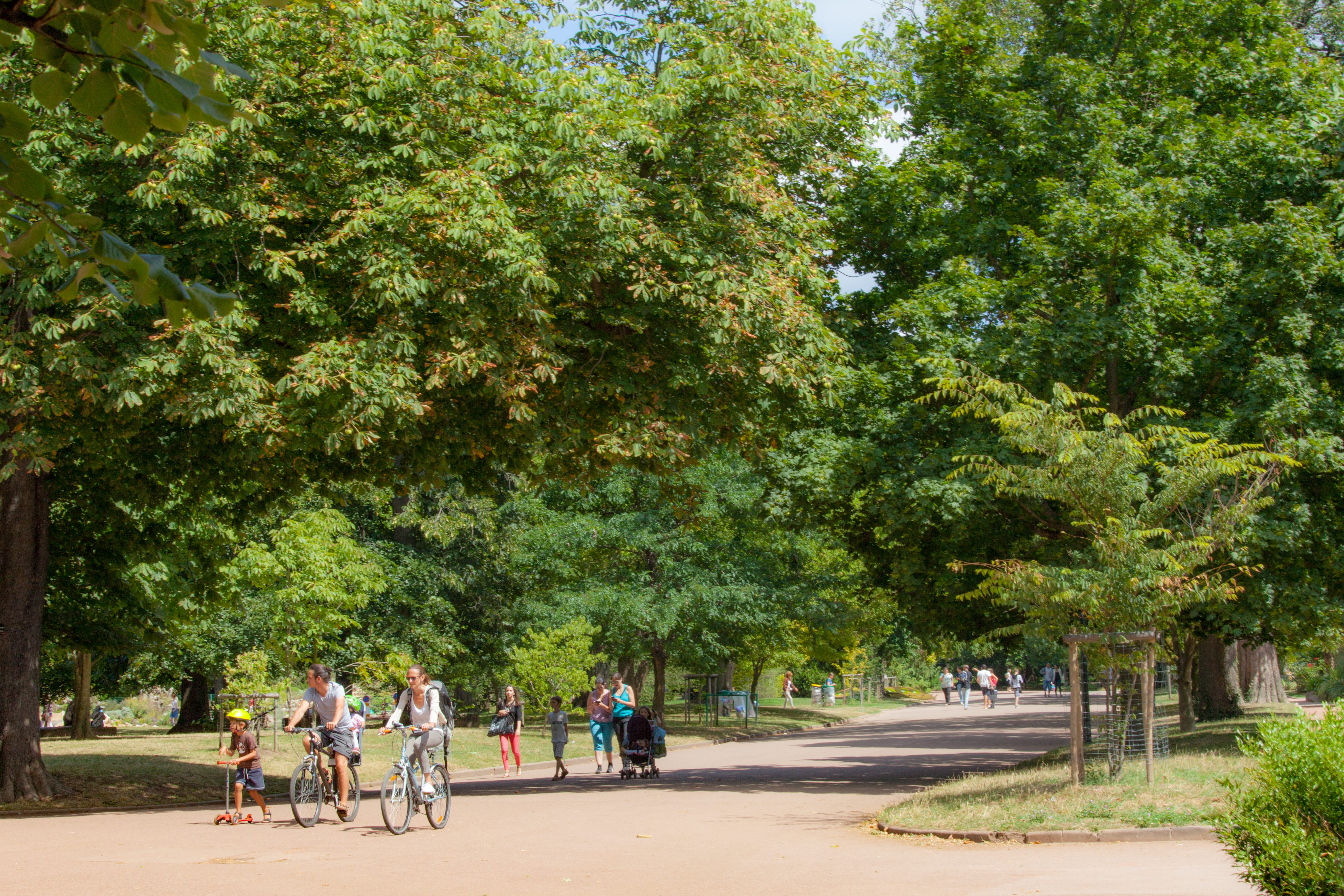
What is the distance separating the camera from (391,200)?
13336mm

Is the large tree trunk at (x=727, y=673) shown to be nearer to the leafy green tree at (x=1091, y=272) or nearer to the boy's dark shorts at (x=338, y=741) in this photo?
the leafy green tree at (x=1091, y=272)

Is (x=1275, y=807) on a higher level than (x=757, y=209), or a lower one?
lower

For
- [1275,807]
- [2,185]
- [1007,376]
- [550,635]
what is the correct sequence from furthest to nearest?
[550,635] → [1007,376] → [1275,807] → [2,185]

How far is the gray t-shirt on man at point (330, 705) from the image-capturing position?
13172 millimetres

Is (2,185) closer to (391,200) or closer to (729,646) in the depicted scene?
(391,200)

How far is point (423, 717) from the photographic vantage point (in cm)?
1284

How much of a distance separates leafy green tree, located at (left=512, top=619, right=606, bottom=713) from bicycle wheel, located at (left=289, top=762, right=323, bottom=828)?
18.1 metres

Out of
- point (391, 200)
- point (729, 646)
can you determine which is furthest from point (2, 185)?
point (729, 646)

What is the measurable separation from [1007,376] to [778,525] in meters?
4.67

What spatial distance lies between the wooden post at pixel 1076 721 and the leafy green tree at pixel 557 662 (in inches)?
770

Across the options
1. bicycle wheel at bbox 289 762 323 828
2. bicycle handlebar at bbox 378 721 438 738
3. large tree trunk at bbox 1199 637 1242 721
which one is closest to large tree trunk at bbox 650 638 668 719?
large tree trunk at bbox 1199 637 1242 721

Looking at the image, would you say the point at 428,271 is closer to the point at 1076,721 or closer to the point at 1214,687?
the point at 1076,721

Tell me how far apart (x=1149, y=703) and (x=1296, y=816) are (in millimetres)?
8328

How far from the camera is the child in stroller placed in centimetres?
2083
